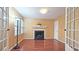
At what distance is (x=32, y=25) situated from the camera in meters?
→ 10.3

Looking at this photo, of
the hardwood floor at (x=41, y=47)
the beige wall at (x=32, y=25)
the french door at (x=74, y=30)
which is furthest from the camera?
the beige wall at (x=32, y=25)

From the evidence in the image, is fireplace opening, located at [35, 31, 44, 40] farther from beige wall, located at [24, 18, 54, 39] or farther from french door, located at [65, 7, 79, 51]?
french door, located at [65, 7, 79, 51]

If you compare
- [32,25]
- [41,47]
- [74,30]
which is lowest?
[41,47]

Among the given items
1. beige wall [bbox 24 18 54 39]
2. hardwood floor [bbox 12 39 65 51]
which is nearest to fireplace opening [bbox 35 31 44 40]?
beige wall [bbox 24 18 54 39]

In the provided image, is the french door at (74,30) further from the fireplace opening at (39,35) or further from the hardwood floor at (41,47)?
the fireplace opening at (39,35)

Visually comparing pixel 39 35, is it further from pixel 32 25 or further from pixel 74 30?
pixel 74 30

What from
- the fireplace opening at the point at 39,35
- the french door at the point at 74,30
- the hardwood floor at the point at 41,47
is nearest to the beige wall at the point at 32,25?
the fireplace opening at the point at 39,35

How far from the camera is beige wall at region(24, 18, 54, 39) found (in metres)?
10.2

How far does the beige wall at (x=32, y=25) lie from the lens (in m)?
10.2

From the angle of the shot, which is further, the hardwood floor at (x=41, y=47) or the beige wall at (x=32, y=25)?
the beige wall at (x=32, y=25)

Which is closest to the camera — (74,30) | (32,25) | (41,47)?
(74,30)

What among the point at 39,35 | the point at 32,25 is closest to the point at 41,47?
the point at 39,35
